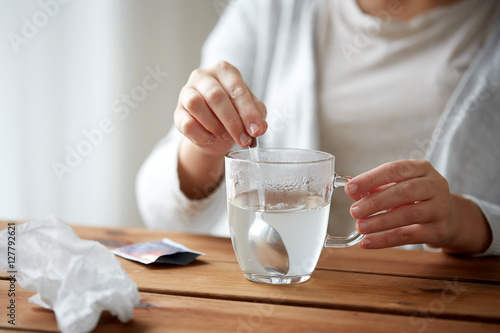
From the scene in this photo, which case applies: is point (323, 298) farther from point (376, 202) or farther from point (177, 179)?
point (177, 179)

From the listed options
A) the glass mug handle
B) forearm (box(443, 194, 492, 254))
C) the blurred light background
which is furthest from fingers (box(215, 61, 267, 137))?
the blurred light background

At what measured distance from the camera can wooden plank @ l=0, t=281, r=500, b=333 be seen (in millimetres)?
522

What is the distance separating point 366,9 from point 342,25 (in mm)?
66

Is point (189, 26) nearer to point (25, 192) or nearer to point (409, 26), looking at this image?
point (25, 192)

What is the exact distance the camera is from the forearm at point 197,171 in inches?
37.7

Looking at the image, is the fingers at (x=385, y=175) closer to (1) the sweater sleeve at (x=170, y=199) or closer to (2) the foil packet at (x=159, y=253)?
(2) the foil packet at (x=159, y=253)

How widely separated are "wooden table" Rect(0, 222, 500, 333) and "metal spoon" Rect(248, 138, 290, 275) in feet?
0.08

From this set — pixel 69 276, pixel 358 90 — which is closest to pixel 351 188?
pixel 69 276

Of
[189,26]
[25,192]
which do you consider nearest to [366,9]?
[189,26]

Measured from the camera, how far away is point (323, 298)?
604 mm

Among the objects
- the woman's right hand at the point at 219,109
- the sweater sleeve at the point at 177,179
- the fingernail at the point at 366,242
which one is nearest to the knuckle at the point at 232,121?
the woman's right hand at the point at 219,109

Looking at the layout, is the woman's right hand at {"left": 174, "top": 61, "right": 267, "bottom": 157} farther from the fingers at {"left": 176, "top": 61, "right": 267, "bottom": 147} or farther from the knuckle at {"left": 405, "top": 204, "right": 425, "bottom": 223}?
the knuckle at {"left": 405, "top": 204, "right": 425, "bottom": 223}

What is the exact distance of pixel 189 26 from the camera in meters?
2.08

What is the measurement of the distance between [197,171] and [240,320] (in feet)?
1.58
